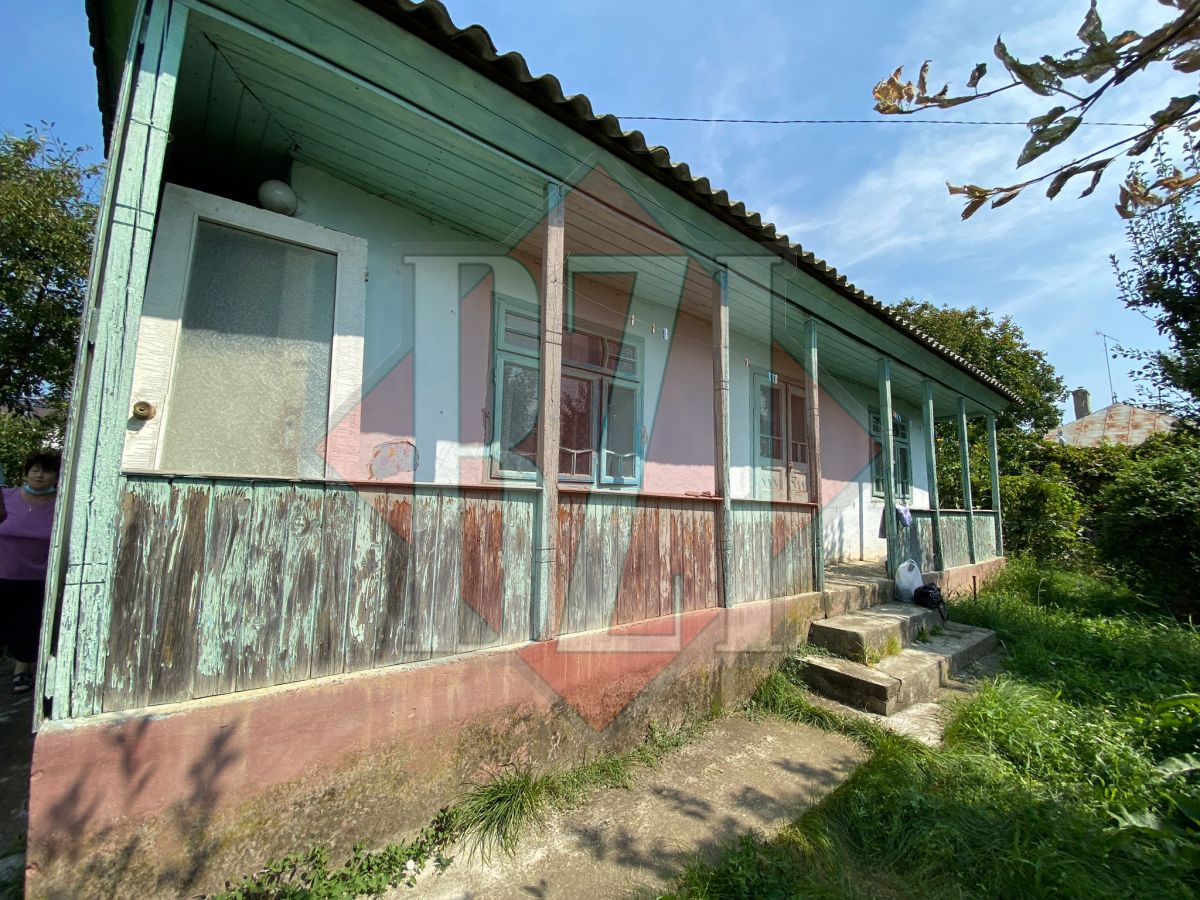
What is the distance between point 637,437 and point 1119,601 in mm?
6725

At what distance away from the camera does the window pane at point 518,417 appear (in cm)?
432

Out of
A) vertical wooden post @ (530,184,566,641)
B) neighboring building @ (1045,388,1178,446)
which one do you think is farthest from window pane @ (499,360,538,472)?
neighboring building @ (1045,388,1178,446)

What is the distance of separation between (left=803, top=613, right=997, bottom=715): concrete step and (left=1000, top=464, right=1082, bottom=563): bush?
656 centimetres

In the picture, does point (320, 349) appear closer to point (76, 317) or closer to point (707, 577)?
point (707, 577)

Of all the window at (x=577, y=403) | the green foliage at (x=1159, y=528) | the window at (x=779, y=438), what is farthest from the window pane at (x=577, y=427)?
the green foliage at (x=1159, y=528)

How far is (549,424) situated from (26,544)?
3.44 m

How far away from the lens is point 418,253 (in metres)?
3.92

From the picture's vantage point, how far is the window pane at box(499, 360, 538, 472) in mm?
4316

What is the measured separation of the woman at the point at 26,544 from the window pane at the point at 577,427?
348 centimetres

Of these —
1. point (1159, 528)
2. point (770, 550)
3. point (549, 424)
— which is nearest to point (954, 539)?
point (1159, 528)

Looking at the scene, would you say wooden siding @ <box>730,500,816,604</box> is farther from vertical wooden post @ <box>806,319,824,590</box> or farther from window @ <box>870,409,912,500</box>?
window @ <box>870,409,912,500</box>

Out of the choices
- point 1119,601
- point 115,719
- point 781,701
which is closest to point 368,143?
point 115,719

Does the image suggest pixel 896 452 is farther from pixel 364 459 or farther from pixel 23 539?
pixel 23 539

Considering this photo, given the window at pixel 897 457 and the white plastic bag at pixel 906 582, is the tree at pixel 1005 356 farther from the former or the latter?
the white plastic bag at pixel 906 582
